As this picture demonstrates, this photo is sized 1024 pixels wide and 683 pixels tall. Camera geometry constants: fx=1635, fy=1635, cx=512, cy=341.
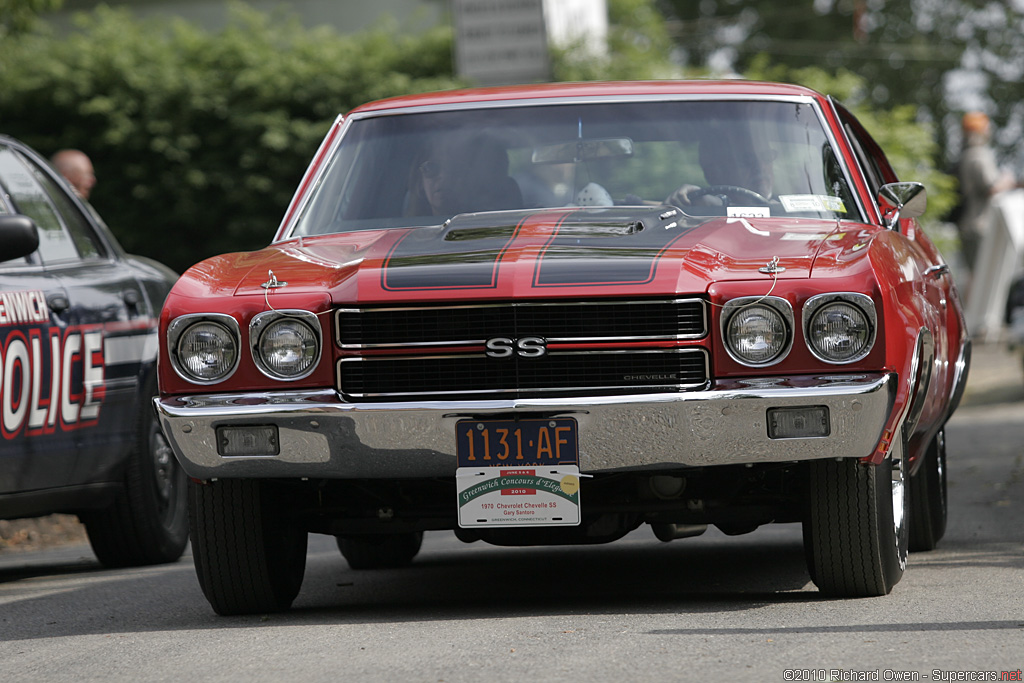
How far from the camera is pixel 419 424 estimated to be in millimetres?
4715

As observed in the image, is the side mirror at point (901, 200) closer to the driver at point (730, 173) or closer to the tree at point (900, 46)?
the driver at point (730, 173)

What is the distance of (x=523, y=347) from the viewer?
15.5ft

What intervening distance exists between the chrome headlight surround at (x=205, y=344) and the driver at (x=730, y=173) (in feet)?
5.60

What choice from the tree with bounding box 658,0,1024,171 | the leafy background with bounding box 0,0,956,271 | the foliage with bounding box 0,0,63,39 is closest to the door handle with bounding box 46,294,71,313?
the foliage with bounding box 0,0,63,39

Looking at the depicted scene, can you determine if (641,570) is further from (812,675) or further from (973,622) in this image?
(812,675)

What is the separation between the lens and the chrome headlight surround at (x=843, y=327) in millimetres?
4652

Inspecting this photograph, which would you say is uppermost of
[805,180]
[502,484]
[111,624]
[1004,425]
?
[805,180]

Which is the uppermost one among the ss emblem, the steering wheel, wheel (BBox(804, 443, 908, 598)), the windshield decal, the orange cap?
the steering wheel

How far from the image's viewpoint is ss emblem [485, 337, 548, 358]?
15.5 ft

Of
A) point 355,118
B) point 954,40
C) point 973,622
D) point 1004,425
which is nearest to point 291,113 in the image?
point 1004,425

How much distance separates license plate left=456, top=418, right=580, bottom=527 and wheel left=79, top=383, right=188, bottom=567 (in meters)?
2.77

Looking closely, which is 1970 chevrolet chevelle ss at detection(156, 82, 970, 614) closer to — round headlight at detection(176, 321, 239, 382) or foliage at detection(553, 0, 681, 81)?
round headlight at detection(176, 321, 239, 382)

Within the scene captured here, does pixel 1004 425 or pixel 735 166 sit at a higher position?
pixel 735 166

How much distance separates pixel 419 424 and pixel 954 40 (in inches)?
1762
